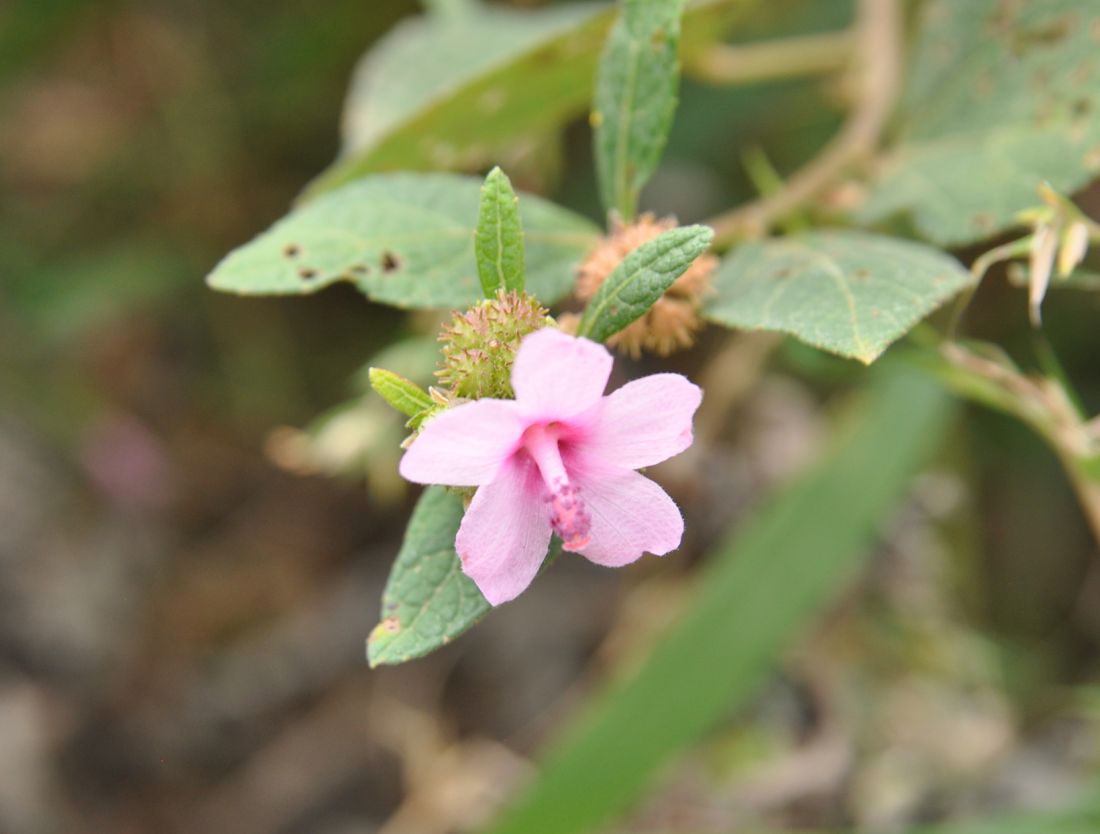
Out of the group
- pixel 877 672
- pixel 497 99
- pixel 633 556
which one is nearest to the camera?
pixel 633 556

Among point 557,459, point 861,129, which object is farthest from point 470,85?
point 557,459

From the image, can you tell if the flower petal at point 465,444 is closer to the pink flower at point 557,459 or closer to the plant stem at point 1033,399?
the pink flower at point 557,459

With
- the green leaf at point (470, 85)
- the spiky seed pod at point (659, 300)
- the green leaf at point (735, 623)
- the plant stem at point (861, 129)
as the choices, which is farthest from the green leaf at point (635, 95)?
the green leaf at point (735, 623)

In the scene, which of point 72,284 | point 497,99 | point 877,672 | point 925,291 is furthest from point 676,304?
point 72,284

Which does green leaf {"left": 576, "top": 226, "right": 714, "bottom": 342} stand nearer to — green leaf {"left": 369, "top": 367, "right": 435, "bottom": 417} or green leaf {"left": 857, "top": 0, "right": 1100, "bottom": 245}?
green leaf {"left": 369, "top": 367, "right": 435, "bottom": 417}

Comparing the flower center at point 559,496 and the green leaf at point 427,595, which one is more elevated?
the flower center at point 559,496

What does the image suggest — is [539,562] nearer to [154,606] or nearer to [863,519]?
[863,519]
